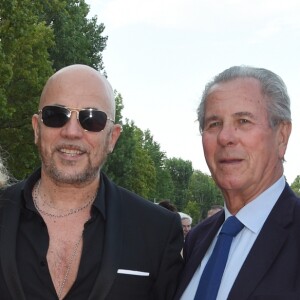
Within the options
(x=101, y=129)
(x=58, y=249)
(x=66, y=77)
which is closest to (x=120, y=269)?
(x=58, y=249)

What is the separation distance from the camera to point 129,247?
13.3ft

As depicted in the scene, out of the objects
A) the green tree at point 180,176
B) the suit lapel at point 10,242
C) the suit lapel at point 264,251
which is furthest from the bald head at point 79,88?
the green tree at point 180,176

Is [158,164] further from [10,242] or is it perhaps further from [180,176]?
[10,242]

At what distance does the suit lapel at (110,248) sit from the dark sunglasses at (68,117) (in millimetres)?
515

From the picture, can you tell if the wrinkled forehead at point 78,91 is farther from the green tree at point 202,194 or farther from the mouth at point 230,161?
the green tree at point 202,194

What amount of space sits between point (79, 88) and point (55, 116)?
295mm

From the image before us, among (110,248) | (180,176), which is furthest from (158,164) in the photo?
(110,248)

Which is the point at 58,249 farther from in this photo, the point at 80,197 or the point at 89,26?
the point at 89,26

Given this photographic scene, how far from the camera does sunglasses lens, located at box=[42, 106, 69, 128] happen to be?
13.3 ft

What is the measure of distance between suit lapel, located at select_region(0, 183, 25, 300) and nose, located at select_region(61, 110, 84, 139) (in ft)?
1.76

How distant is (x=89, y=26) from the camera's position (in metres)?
33.8

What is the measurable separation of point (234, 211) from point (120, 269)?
84 centimetres

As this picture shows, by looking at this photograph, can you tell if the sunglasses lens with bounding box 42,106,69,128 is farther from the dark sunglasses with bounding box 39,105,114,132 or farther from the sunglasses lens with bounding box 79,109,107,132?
the sunglasses lens with bounding box 79,109,107,132

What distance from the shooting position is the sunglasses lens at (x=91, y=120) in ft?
13.4
